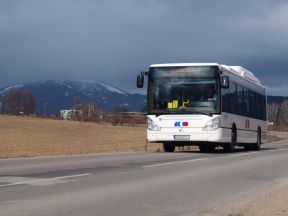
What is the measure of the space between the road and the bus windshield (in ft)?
18.3

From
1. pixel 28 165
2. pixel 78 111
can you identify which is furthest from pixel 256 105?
pixel 78 111

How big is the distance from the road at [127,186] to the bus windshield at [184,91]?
5.58 meters

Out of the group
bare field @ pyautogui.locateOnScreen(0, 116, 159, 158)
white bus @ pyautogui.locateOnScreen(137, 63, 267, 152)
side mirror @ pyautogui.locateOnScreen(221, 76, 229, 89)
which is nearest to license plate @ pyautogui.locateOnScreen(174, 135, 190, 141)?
white bus @ pyautogui.locateOnScreen(137, 63, 267, 152)

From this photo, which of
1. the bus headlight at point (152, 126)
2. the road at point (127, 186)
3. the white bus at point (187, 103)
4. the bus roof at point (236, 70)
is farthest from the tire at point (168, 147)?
the road at point (127, 186)

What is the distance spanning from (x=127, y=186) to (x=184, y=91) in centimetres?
1249

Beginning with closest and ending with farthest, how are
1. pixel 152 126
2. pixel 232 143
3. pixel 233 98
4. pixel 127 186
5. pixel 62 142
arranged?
pixel 127 186 → pixel 152 126 → pixel 233 98 → pixel 232 143 → pixel 62 142

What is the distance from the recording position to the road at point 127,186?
379 inches

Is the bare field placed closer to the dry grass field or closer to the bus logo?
the dry grass field

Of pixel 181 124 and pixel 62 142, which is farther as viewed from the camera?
pixel 62 142

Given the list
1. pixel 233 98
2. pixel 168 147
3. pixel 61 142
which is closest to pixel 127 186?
pixel 233 98

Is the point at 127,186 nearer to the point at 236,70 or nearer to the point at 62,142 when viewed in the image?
the point at 236,70

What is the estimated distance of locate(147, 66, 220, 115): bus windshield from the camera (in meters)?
24.7

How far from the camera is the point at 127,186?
12.6 meters

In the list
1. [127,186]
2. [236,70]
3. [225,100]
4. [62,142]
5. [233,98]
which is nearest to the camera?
[127,186]
